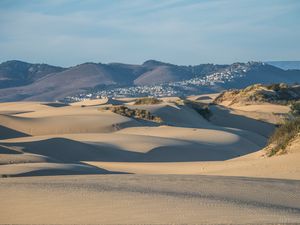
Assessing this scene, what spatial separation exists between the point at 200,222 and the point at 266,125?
32835mm

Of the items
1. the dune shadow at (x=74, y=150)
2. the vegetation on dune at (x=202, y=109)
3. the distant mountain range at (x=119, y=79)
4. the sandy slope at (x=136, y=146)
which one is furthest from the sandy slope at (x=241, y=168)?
the distant mountain range at (x=119, y=79)

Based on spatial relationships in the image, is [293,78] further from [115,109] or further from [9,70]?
[115,109]

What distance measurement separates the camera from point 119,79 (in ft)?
550

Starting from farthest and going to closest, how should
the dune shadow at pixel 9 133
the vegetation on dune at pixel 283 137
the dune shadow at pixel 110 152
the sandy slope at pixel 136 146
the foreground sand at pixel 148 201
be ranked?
1. the dune shadow at pixel 9 133
2. the dune shadow at pixel 110 152
3. the vegetation on dune at pixel 283 137
4. the sandy slope at pixel 136 146
5. the foreground sand at pixel 148 201

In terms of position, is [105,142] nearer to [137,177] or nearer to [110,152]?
[110,152]

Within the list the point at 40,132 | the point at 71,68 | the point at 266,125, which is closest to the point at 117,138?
the point at 40,132

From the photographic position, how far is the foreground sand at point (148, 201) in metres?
7.05

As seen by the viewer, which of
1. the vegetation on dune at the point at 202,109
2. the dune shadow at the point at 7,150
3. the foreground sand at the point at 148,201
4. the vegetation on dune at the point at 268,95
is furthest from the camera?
the vegetation on dune at the point at 268,95

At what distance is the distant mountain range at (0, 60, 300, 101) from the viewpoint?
5069 inches

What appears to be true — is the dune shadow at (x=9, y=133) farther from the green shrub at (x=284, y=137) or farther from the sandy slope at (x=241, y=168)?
the green shrub at (x=284, y=137)

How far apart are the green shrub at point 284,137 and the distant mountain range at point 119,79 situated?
9338cm

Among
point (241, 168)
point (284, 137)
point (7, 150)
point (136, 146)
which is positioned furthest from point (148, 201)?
point (136, 146)

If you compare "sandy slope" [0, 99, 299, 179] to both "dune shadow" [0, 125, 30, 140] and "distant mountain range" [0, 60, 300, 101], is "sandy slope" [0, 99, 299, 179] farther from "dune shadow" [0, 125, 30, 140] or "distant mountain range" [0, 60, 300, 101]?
"distant mountain range" [0, 60, 300, 101]

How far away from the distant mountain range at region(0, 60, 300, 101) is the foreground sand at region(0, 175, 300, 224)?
10244 centimetres
